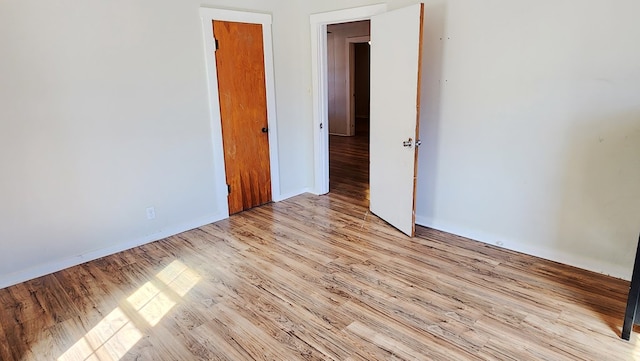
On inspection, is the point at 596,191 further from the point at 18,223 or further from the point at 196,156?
the point at 18,223

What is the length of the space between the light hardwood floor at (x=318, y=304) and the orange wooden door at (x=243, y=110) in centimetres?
87

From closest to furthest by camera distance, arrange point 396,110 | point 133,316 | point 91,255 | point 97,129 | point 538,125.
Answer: point 133,316
point 538,125
point 97,129
point 91,255
point 396,110

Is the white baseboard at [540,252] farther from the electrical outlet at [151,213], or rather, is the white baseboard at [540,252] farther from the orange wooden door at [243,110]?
the electrical outlet at [151,213]

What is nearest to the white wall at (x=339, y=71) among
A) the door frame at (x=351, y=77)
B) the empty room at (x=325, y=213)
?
the door frame at (x=351, y=77)

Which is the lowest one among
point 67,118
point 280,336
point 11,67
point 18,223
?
point 280,336

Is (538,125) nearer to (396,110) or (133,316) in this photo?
(396,110)

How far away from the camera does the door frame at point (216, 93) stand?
12.1 ft

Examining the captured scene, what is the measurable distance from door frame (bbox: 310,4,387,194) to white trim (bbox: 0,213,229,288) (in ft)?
4.65

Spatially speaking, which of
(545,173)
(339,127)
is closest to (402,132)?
(545,173)

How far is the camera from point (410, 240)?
3.51m

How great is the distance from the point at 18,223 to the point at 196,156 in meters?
1.50

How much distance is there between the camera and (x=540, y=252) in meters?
3.12

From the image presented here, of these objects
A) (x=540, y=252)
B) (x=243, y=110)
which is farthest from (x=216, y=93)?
(x=540, y=252)

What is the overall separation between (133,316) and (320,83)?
10.3 feet
